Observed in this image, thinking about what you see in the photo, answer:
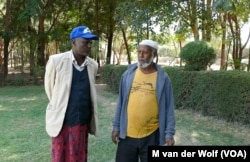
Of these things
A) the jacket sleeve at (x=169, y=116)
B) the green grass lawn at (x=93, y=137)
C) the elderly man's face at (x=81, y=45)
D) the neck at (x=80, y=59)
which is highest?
the elderly man's face at (x=81, y=45)

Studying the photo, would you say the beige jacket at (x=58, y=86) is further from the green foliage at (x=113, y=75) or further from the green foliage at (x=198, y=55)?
the green foliage at (x=113, y=75)

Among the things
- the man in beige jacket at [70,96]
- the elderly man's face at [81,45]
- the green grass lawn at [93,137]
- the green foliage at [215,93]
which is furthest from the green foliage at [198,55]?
the elderly man's face at [81,45]

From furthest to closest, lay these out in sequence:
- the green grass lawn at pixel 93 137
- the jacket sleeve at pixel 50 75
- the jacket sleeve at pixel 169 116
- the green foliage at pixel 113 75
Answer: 1. the green foliage at pixel 113 75
2. the green grass lawn at pixel 93 137
3. the jacket sleeve at pixel 50 75
4. the jacket sleeve at pixel 169 116

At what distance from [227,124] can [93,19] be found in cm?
1401

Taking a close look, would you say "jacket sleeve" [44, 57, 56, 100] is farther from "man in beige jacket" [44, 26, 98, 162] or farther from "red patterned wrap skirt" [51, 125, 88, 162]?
"red patterned wrap skirt" [51, 125, 88, 162]

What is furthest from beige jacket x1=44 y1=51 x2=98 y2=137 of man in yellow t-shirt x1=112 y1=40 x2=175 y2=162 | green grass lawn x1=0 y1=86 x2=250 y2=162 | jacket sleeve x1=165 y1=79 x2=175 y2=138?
green grass lawn x1=0 y1=86 x2=250 y2=162

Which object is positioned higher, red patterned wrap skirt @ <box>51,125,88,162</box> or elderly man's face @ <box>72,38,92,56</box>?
elderly man's face @ <box>72,38,92,56</box>

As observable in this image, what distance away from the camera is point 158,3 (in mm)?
10469

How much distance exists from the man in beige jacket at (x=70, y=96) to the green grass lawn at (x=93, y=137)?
5.75 ft

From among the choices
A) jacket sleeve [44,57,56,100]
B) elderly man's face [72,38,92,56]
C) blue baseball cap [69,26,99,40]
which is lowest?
jacket sleeve [44,57,56,100]

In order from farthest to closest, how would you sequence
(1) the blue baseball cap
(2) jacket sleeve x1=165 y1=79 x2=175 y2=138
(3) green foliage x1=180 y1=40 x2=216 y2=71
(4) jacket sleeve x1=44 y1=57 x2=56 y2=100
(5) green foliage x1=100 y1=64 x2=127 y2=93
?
(5) green foliage x1=100 y1=64 x2=127 y2=93 < (3) green foliage x1=180 y1=40 x2=216 y2=71 < (4) jacket sleeve x1=44 y1=57 x2=56 y2=100 < (1) the blue baseball cap < (2) jacket sleeve x1=165 y1=79 x2=175 y2=138

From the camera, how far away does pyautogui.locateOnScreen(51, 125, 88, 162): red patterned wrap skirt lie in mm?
3250

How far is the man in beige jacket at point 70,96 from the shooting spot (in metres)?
3.20

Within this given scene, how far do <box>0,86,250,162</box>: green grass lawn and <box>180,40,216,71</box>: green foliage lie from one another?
1238mm
